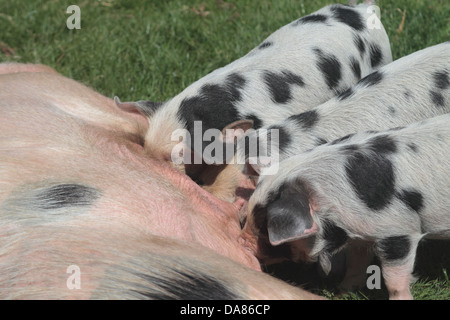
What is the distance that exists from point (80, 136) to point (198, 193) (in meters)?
0.73

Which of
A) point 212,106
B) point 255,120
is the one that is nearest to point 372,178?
point 255,120

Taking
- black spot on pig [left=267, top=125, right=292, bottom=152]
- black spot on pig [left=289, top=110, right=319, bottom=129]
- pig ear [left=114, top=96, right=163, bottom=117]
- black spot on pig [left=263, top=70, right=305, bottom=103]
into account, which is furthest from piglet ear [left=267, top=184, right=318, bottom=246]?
pig ear [left=114, top=96, right=163, bottom=117]

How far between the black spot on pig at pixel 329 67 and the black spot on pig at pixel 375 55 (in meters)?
0.40

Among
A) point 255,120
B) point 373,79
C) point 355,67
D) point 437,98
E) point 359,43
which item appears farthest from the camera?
point 359,43

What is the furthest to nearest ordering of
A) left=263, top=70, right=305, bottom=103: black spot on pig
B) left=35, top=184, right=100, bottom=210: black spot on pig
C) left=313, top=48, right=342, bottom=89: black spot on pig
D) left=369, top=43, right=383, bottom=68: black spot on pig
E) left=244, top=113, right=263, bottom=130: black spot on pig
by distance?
left=369, top=43, right=383, bottom=68: black spot on pig → left=313, top=48, right=342, bottom=89: black spot on pig → left=263, top=70, right=305, bottom=103: black spot on pig → left=244, top=113, right=263, bottom=130: black spot on pig → left=35, top=184, right=100, bottom=210: black spot on pig

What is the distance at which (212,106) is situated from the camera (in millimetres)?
4602

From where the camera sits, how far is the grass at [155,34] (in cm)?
637

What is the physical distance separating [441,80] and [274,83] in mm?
1055

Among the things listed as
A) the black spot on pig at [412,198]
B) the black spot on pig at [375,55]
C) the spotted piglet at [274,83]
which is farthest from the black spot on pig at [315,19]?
the black spot on pig at [412,198]

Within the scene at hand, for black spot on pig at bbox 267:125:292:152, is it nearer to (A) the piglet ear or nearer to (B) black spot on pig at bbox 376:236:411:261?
(A) the piglet ear

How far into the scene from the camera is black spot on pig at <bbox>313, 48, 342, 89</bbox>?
16.4 feet

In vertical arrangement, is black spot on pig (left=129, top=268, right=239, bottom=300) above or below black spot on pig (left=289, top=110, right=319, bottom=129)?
below

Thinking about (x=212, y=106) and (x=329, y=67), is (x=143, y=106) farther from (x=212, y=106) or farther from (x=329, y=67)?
(x=329, y=67)
